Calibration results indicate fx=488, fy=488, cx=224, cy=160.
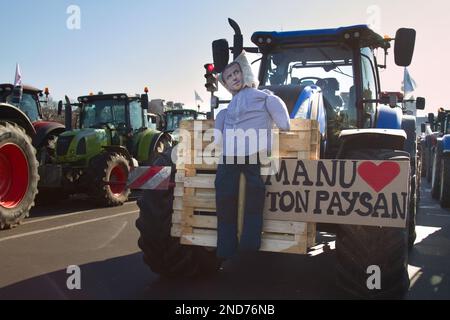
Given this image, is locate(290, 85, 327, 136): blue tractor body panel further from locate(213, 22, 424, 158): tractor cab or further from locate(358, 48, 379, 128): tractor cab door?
locate(358, 48, 379, 128): tractor cab door

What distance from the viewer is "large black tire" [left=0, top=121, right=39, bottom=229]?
6861 millimetres

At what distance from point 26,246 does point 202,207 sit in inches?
115

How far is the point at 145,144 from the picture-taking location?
11391 millimetres

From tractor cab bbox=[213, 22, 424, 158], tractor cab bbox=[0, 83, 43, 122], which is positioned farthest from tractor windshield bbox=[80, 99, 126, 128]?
tractor cab bbox=[213, 22, 424, 158]

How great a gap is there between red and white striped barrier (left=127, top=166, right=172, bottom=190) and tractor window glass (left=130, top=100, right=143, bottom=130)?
738 cm

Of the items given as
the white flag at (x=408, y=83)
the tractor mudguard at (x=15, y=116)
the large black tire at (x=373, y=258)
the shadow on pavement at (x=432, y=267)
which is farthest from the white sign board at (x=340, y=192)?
the white flag at (x=408, y=83)

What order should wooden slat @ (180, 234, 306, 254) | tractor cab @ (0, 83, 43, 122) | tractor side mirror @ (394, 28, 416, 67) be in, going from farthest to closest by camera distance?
tractor cab @ (0, 83, 43, 122) → tractor side mirror @ (394, 28, 416, 67) → wooden slat @ (180, 234, 306, 254)

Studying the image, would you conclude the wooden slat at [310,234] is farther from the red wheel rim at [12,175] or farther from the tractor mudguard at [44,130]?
the tractor mudguard at [44,130]

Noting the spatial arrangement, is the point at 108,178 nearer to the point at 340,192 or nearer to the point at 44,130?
the point at 44,130

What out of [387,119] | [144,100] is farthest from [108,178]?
Result: [387,119]

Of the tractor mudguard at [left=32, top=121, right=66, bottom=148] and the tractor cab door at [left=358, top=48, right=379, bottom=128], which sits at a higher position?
the tractor cab door at [left=358, top=48, right=379, bottom=128]

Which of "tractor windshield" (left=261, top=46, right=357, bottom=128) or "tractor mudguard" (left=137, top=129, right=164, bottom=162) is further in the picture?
"tractor mudguard" (left=137, top=129, right=164, bottom=162)
